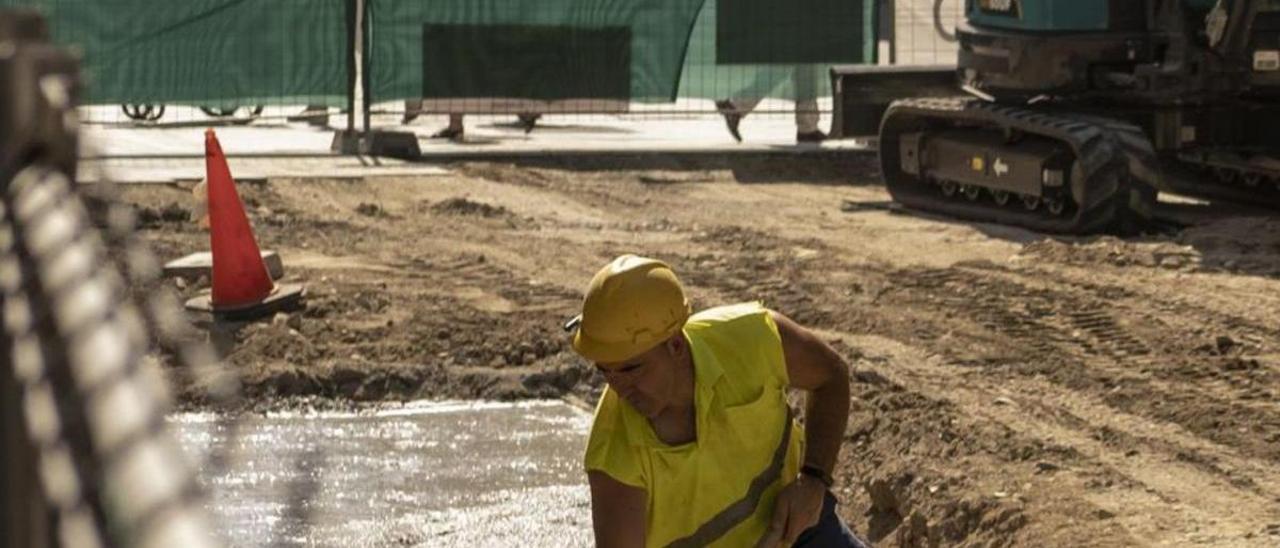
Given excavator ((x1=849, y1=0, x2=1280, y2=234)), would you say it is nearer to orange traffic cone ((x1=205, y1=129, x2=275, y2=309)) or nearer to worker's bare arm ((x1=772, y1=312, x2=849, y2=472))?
orange traffic cone ((x1=205, y1=129, x2=275, y2=309))

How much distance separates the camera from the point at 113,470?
1.29m

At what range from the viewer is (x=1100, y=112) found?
16625 mm

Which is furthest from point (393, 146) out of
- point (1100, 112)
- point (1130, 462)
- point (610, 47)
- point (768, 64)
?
point (1130, 462)

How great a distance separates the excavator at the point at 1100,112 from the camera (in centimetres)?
1521

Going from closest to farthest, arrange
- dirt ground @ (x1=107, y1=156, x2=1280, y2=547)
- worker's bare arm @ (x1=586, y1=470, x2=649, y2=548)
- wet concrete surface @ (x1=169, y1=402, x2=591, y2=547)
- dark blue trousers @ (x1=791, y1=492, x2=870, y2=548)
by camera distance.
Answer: worker's bare arm @ (x1=586, y1=470, x2=649, y2=548) → dark blue trousers @ (x1=791, y1=492, x2=870, y2=548) → dirt ground @ (x1=107, y1=156, x2=1280, y2=547) → wet concrete surface @ (x1=169, y1=402, x2=591, y2=547)

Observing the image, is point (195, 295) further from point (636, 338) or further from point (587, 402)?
point (636, 338)

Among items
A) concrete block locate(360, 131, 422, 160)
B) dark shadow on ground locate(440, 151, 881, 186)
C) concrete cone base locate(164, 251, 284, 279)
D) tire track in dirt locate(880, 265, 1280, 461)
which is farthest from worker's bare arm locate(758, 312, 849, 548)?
concrete block locate(360, 131, 422, 160)

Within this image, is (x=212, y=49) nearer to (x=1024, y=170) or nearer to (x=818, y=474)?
(x=1024, y=170)

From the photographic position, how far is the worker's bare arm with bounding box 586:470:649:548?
443 centimetres

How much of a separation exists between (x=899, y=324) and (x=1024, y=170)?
15.0 feet

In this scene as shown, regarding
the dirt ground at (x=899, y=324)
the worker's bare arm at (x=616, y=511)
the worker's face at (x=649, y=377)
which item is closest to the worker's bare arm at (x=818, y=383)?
the worker's face at (x=649, y=377)

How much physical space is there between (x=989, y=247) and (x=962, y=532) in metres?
6.93

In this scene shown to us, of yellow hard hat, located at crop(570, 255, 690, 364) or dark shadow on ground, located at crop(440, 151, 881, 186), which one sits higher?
yellow hard hat, located at crop(570, 255, 690, 364)

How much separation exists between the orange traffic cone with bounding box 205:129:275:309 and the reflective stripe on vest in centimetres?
712
